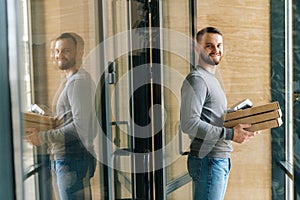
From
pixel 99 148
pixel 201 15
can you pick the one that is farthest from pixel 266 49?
pixel 99 148

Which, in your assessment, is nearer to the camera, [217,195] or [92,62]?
[92,62]

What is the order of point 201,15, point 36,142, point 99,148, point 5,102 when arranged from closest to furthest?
point 5,102
point 36,142
point 99,148
point 201,15

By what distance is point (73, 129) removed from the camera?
47.8 inches

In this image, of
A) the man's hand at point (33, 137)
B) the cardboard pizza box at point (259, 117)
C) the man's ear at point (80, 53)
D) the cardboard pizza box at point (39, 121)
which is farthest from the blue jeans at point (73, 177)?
Result: the cardboard pizza box at point (259, 117)

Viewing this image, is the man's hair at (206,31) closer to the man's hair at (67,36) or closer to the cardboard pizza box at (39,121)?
the man's hair at (67,36)

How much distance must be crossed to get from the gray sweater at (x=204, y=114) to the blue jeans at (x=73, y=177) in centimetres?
52

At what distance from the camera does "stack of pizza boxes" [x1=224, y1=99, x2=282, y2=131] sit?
151 centimetres

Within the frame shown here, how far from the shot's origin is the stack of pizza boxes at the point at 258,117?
4.96 ft

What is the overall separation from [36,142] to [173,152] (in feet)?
3.75

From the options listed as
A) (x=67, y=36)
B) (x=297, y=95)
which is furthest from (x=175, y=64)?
(x=297, y=95)

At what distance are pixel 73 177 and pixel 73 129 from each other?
16 centimetres

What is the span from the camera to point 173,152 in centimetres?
182

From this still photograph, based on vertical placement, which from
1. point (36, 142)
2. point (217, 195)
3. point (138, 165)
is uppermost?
point (36, 142)

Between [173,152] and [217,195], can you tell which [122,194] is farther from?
[217,195]
